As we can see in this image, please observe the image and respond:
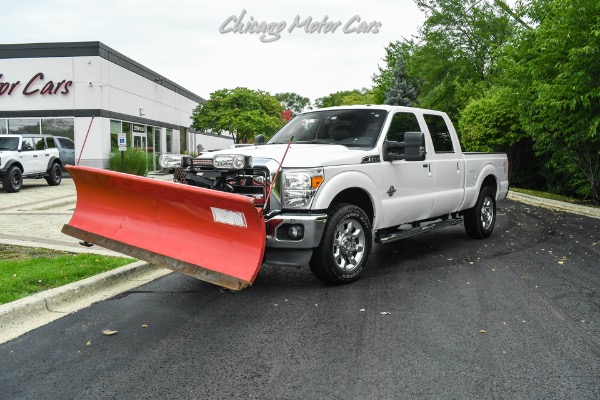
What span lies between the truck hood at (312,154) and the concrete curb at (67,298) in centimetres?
169

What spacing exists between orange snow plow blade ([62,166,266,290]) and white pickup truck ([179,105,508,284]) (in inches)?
15.5

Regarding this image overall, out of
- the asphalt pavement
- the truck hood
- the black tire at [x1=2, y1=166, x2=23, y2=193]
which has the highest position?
the truck hood

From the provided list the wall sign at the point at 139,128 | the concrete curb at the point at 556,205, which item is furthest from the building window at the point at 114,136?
the concrete curb at the point at 556,205

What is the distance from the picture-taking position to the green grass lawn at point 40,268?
553 cm

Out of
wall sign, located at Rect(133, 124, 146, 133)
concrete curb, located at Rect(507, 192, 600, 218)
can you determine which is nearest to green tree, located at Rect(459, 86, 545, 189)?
concrete curb, located at Rect(507, 192, 600, 218)

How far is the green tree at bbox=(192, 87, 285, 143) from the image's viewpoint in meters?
43.9

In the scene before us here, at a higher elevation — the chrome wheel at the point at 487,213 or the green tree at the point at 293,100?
the green tree at the point at 293,100

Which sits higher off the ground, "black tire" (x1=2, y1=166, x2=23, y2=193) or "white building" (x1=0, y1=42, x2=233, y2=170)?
"white building" (x1=0, y1=42, x2=233, y2=170)

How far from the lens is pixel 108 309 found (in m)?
5.27

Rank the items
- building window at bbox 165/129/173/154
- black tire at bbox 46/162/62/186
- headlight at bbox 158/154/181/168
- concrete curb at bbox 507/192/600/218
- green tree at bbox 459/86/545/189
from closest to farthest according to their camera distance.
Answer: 1. headlight at bbox 158/154/181/168
2. concrete curb at bbox 507/192/600/218
3. black tire at bbox 46/162/62/186
4. green tree at bbox 459/86/545/189
5. building window at bbox 165/129/173/154

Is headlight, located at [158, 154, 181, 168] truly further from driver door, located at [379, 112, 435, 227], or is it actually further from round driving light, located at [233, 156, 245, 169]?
driver door, located at [379, 112, 435, 227]

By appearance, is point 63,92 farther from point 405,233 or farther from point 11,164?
point 405,233

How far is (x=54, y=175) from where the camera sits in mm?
20750

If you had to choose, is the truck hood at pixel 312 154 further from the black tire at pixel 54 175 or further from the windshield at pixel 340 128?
the black tire at pixel 54 175
